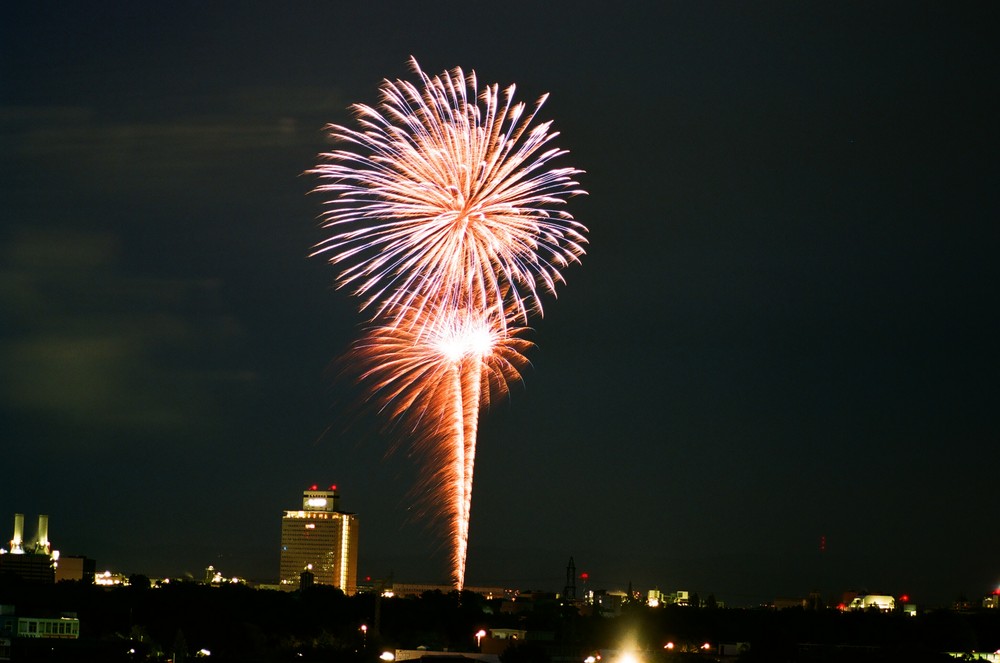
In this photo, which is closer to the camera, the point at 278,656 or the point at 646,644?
the point at 278,656

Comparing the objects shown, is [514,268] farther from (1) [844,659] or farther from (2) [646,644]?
(2) [646,644]

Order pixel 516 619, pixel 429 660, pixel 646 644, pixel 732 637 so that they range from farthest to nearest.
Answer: pixel 516 619 → pixel 732 637 → pixel 646 644 → pixel 429 660

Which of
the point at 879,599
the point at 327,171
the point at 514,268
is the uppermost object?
the point at 327,171

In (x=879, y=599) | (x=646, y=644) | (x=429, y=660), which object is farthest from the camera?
(x=879, y=599)

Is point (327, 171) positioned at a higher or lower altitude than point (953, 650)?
higher

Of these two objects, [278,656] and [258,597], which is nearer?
[278,656]

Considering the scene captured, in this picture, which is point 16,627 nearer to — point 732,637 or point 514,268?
point 514,268

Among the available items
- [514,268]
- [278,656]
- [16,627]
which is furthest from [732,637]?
[514,268]

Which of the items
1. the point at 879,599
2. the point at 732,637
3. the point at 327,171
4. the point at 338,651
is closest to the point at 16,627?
the point at 338,651

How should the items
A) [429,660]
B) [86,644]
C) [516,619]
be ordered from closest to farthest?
[429,660] → [86,644] → [516,619]
